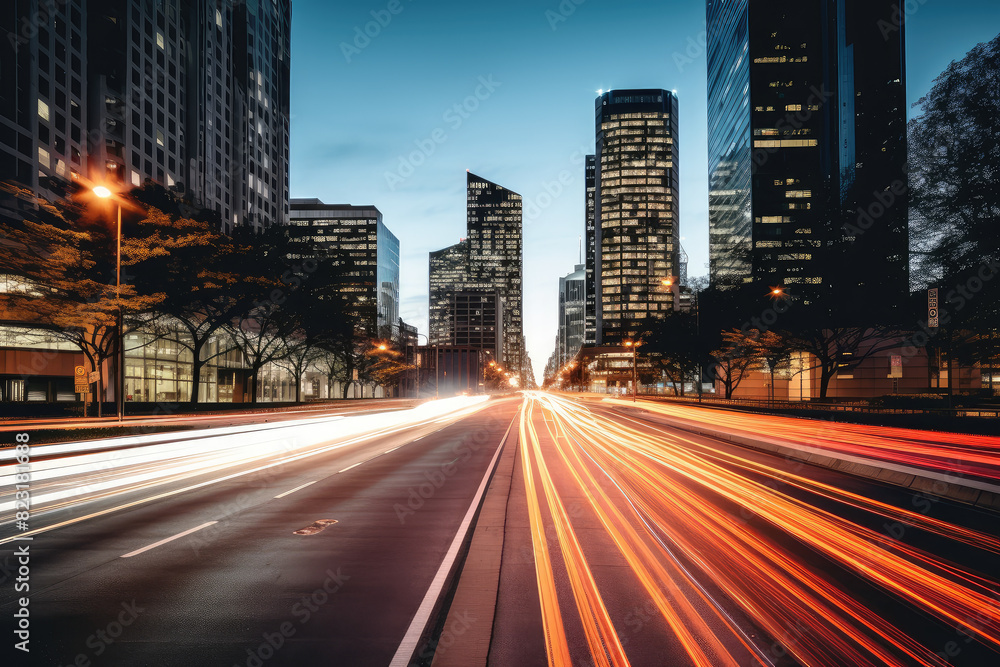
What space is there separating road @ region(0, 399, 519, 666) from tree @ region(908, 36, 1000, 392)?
33445mm

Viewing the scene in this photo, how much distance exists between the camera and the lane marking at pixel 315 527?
29.1 feet

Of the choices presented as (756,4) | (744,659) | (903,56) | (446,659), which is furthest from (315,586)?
(903,56)

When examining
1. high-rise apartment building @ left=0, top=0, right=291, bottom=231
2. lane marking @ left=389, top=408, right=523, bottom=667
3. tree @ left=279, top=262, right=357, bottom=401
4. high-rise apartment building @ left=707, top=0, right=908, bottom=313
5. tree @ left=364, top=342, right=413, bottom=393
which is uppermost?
high-rise apartment building @ left=707, top=0, right=908, bottom=313

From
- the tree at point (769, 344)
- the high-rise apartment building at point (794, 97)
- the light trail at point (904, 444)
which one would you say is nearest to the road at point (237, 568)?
the light trail at point (904, 444)

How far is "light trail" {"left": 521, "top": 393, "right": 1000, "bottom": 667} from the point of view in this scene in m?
5.02

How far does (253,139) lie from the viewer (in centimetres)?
10594

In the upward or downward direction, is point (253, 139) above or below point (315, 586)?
above

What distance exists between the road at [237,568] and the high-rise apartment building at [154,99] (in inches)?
2105

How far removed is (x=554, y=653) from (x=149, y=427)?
79.1ft

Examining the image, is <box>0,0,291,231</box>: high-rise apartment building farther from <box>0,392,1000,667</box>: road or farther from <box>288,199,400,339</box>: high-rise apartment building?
<box>0,392,1000,667</box>: road

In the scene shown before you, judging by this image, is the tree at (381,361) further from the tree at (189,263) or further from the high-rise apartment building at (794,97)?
the high-rise apartment building at (794,97)

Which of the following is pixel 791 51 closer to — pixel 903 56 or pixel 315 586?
pixel 903 56

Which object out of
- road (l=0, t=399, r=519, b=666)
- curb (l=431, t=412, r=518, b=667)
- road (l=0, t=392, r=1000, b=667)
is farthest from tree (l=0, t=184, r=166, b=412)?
curb (l=431, t=412, r=518, b=667)

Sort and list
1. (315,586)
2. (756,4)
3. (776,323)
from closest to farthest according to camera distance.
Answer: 1. (315,586)
2. (776,323)
3. (756,4)
